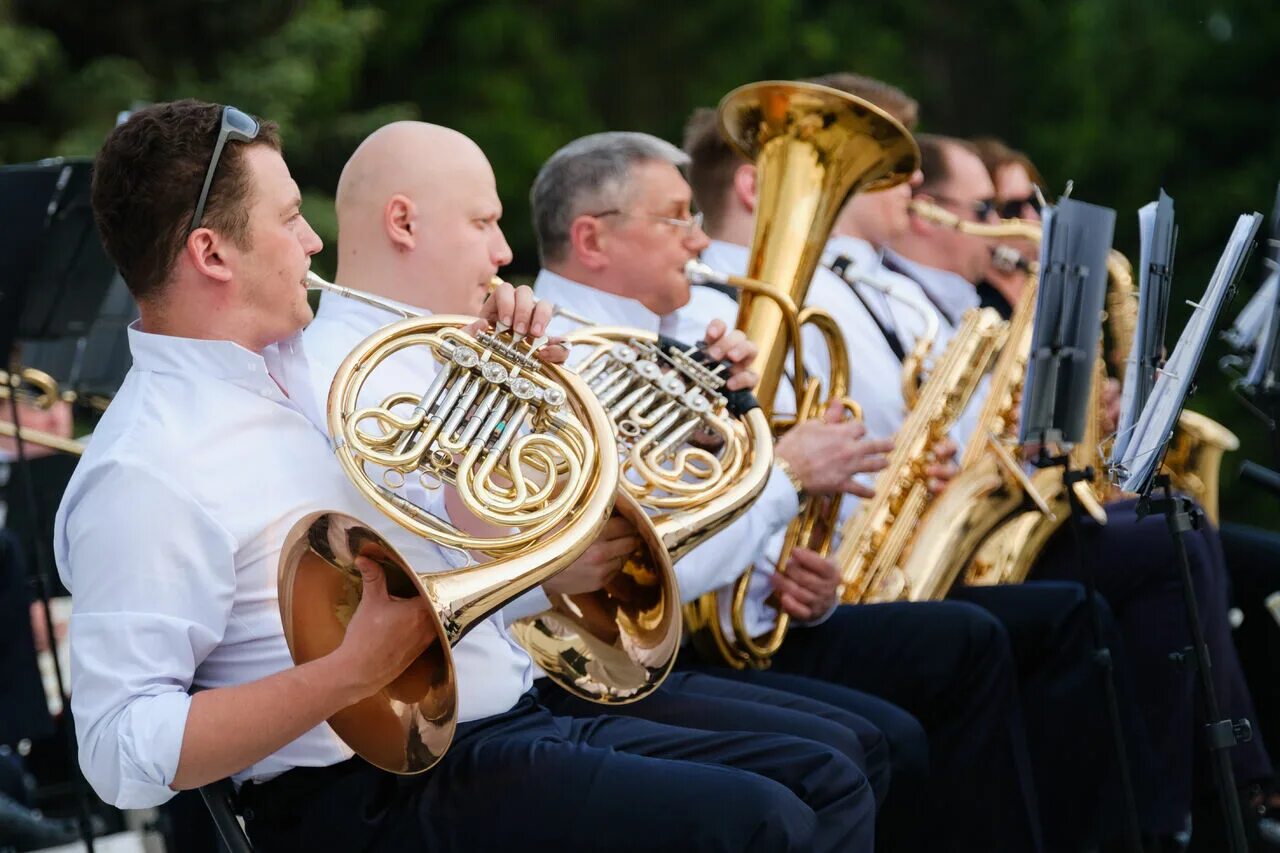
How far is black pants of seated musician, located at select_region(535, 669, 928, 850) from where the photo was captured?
292cm

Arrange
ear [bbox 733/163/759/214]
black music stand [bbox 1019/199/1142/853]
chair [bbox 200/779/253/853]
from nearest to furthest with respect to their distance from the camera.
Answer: chair [bbox 200/779/253/853], black music stand [bbox 1019/199/1142/853], ear [bbox 733/163/759/214]

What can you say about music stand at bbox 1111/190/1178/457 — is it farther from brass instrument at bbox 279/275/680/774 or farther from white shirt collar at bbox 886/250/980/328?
white shirt collar at bbox 886/250/980/328

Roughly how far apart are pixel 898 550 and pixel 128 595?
2.37 meters

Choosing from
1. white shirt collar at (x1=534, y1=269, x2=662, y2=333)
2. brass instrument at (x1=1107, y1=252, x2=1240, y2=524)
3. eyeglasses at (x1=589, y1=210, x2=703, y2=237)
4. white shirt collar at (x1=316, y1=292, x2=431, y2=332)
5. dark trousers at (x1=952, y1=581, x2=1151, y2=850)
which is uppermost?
eyeglasses at (x1=589, y1=210, x2=703, y2=237)

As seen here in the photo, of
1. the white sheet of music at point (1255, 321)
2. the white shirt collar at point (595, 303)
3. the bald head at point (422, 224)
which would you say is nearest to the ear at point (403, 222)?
the bald head at point (422, 224)

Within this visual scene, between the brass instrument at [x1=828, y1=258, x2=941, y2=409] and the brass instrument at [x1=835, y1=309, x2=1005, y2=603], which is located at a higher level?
the brass instrument at [x1=828, y1=258, x2=941, y2=409]

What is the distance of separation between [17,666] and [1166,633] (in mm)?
2913

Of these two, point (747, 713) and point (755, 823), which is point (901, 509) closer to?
point (747, 713)

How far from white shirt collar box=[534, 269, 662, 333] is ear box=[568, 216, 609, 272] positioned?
0.19ft

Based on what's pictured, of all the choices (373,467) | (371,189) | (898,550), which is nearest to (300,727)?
(373,467)

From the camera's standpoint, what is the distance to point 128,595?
80.2 inches

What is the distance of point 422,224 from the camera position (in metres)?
2.86

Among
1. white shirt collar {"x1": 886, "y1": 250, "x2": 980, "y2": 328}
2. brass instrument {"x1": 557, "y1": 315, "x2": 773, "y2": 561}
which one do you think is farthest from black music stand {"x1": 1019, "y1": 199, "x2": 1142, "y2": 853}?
white shirt collar {"x1": 886, "y1": 250, "x2": 980, "y2": 328}

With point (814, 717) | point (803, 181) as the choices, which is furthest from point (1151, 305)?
point (803, 181)
